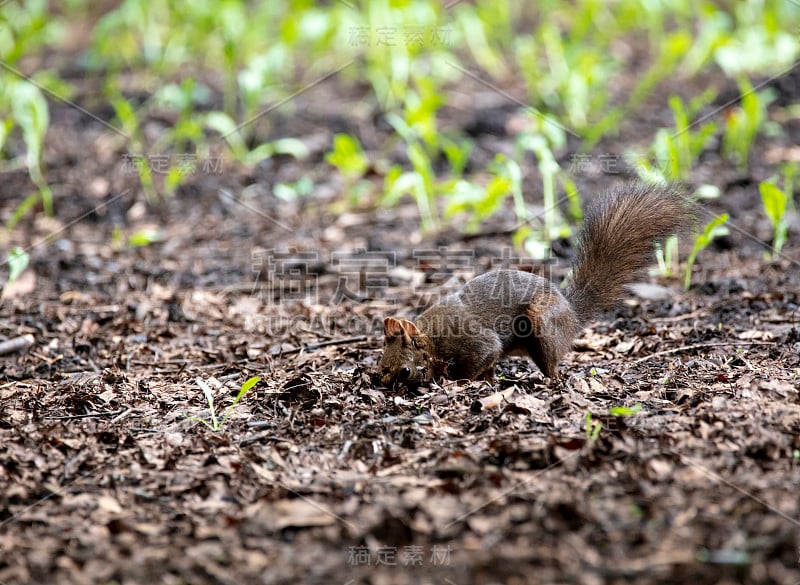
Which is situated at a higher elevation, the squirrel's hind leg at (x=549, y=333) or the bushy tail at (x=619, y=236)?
the bushy tail at (x=619, y=236)

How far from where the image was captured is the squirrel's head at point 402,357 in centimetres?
434

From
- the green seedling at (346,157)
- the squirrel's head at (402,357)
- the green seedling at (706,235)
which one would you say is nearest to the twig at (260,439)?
the squirrel's head at (402,357)

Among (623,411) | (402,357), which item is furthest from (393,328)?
(623,411)

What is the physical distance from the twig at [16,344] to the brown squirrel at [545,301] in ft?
7.30

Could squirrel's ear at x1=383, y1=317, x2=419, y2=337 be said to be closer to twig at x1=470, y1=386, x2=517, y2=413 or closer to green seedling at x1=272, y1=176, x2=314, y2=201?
twig at x1=470, y1=386, x2=517, y2=413

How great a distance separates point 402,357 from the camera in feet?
14.3

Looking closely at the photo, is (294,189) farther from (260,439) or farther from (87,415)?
(260,439)

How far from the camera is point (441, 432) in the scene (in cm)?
377

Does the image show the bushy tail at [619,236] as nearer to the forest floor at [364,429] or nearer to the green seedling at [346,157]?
the forest floor at [364,429]

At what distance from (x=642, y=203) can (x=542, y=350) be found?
3.23ft

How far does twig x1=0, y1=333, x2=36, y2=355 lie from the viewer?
5.07 meters

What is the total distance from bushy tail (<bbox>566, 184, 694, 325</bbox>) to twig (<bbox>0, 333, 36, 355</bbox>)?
3.15 metres

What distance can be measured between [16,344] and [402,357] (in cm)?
237

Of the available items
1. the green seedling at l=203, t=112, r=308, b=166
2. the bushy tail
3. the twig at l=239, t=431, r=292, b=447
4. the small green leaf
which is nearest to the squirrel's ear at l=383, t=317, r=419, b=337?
the twig at l=239, t=431, r=292, b=447
